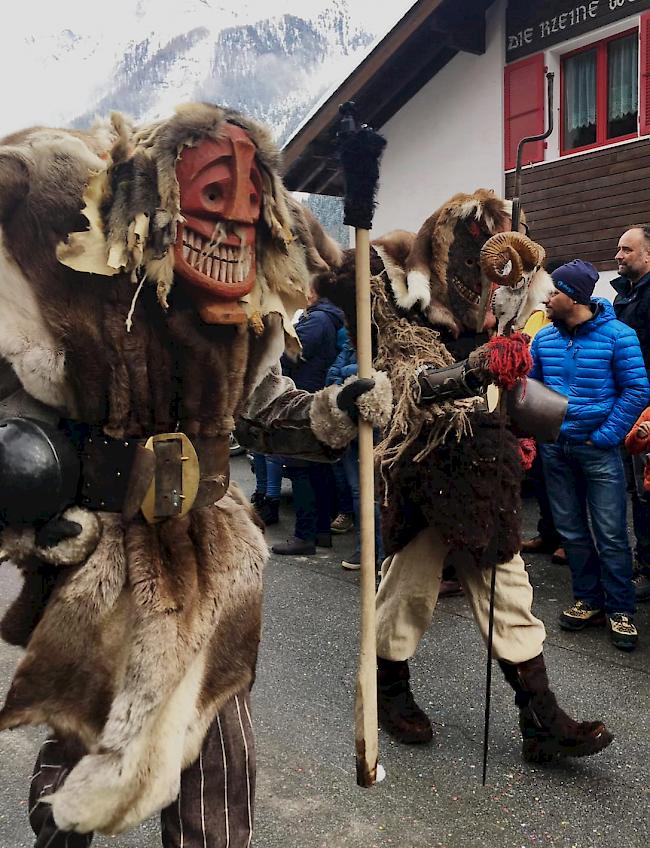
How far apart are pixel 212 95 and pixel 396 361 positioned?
48.0 inches

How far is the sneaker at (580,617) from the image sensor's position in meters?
4.28

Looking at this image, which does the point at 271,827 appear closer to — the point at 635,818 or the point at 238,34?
the point at 635,818

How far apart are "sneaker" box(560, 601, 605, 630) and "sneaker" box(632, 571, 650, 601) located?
0.35 meters

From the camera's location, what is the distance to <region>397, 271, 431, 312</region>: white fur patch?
9.84ft

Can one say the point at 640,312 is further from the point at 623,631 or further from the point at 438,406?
the point at 438,406

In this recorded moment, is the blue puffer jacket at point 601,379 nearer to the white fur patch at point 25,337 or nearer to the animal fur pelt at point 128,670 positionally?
the animal fur pelt at point 128,670

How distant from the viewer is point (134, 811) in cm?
170

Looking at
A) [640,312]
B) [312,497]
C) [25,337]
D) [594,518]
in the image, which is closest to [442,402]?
[25,337]

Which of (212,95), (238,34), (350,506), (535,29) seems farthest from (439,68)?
(212,95)

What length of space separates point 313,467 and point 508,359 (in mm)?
3563

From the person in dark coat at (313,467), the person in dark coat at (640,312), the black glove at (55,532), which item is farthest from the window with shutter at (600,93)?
the black glove at (55,532)

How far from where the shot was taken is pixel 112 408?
1.85 metres

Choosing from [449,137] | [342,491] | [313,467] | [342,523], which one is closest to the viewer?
[313,467]

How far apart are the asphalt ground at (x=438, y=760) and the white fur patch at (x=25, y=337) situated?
5.29 feet
